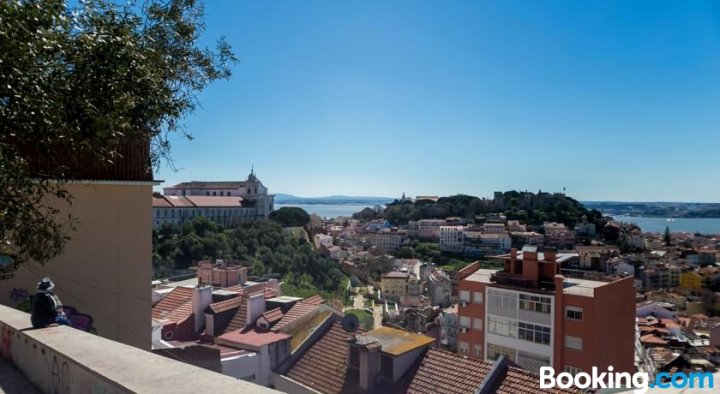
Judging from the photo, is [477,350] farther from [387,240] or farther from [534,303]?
[387,240]

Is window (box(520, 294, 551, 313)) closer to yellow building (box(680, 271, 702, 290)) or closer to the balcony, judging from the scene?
the balcony

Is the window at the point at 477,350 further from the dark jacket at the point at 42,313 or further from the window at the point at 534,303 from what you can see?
the dark jacket at the point at 42,313

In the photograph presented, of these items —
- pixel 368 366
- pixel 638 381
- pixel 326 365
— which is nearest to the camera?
pixel 638 381

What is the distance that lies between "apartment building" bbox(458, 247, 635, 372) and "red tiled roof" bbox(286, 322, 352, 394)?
28.0ft

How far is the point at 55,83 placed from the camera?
305cm

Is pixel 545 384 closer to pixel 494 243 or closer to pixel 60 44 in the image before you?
pixel 60 44

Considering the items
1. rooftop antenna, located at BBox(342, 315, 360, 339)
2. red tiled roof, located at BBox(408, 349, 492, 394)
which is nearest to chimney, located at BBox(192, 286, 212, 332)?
rooftop antenna, located at BBox(342, 315, 360, 339)

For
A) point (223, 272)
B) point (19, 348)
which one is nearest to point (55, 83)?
point (19, 348)

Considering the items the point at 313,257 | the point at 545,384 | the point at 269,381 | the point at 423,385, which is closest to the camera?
the point at 545,384

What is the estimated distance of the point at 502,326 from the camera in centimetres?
1809

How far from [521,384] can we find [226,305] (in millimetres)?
Result: 8732

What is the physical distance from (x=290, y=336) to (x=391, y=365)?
2.71 m

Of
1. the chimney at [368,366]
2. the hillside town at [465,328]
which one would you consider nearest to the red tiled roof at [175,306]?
the hillside town at [465,328]

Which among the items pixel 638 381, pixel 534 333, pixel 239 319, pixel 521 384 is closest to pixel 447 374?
pixel 521 384
